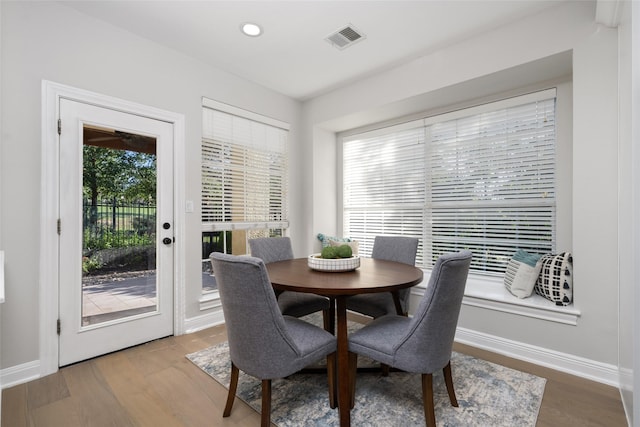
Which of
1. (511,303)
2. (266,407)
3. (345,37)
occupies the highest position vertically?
(345,37)

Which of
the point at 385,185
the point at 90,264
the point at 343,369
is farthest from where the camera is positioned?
the point at 385,185

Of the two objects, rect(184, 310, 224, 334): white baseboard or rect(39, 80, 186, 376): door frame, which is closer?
rect(39, 80, 186, 376): door frame

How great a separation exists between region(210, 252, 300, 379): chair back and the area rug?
0.43 meters

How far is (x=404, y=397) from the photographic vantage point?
1773 mm

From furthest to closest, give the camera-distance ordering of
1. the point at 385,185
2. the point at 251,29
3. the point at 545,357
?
the point at 385,185 < the point at 251,29 < the point at 545,357

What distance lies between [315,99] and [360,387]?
128 inches

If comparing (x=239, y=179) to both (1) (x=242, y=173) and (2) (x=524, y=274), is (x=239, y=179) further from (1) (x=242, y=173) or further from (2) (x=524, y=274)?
(2) (x=524, y=274)

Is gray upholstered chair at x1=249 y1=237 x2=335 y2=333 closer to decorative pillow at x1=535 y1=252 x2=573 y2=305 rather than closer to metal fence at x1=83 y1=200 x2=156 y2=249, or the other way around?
metal fence at x1=83 y1=200 x2=156 y2=249

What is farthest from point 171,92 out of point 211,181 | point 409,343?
point 409,343

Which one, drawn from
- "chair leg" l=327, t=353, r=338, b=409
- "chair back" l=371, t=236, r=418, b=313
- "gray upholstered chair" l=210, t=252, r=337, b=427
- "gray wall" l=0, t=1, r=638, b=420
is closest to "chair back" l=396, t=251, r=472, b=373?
"chair leg" l=327, t=353, r=338, b=409

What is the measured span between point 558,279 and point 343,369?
5.97 feet

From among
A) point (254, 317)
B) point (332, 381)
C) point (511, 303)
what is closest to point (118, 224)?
point (254, 317)

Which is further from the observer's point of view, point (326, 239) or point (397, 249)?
point (326, 239)

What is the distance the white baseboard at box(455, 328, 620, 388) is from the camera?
195 cm
